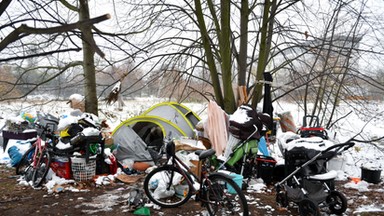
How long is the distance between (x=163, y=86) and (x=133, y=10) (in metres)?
2.14

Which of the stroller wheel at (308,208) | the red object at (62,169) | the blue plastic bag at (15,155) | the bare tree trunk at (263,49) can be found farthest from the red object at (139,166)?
the stroller wheel at (308,208)

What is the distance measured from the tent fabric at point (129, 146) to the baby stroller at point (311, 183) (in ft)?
10.4

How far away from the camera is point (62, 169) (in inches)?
228

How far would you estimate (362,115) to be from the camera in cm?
845

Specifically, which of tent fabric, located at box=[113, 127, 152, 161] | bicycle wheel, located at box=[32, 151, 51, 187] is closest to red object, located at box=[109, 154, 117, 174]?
tent fabric, located at box=[113, 127, 152, 161]

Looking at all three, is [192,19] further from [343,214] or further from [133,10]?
[343,214]

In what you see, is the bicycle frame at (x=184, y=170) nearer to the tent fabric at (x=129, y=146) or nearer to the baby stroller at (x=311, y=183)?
the baby stroller at (x=311, y=183)

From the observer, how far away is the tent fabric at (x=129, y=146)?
265 inches

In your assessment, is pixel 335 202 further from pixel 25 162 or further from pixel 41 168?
pixel 25 162

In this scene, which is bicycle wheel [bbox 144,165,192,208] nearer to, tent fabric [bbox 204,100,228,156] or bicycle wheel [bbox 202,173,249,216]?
bicycle wheel [bbox 202,173,249,216]

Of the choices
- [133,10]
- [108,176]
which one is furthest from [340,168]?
[133,10]

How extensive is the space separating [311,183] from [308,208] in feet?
1.05

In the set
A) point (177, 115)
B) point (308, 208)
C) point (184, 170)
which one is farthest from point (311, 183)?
point (177, 115)

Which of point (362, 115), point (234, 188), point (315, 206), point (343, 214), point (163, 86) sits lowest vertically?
point (343, 214)
